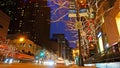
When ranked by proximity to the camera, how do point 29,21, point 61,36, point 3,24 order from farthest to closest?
point 61,36 < point 29,21 < point 3,24

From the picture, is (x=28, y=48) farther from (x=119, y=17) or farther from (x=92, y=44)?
(x=119, y=17)

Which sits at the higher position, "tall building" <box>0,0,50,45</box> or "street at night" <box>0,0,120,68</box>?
"tall building" <box>0,0,50,45</box>

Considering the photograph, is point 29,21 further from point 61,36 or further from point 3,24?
point 3,24

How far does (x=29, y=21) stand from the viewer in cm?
11494

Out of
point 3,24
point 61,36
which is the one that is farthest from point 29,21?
point 3,24

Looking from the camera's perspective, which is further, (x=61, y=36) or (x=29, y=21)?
(x=61, y=36)

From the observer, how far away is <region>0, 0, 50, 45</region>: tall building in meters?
106

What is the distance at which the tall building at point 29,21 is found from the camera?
10562 centimetres

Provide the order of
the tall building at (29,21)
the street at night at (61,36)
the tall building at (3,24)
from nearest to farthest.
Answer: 1. the street at night at (61,36)
2. the tall building at (3,24)
3. the tall building at (29,21)

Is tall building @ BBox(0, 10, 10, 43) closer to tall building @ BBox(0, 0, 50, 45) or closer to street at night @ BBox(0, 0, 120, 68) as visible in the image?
street at night @ BBox(0, 0, 120, 68)

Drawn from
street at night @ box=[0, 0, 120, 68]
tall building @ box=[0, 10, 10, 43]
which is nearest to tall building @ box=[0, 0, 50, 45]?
street at night @ box=[0, 0, 120, 68]

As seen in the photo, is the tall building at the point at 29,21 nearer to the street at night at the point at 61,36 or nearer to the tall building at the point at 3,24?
the street at night at the point at 61,36

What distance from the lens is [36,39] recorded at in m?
116

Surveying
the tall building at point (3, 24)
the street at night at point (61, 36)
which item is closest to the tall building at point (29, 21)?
the street at night at point (61, 36)
